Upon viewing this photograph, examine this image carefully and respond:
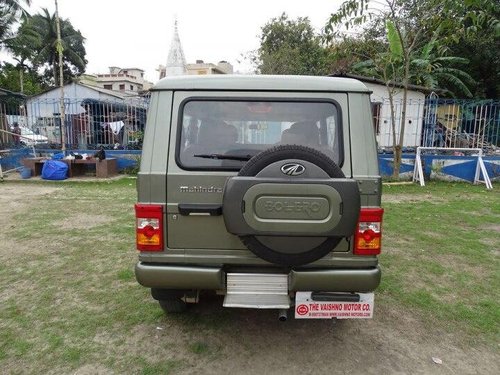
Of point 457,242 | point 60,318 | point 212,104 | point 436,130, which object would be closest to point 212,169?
point 212,104

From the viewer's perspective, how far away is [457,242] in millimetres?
5727

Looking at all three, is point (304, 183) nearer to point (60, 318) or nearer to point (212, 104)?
point (212, 104)

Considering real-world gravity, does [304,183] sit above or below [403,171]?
above

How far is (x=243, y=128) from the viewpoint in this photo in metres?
2.94

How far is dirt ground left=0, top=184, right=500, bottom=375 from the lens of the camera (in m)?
2.81

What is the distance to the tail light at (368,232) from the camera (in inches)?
107

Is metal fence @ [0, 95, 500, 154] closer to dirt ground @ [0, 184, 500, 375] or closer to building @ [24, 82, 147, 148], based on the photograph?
building @ [24, 82, 147, 148]

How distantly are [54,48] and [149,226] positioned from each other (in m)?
45.7

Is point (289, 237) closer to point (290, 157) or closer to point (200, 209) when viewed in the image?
point (290, 157)

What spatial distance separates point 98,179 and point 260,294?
9.74 metres

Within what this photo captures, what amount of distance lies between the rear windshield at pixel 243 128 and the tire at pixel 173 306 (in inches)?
52.2

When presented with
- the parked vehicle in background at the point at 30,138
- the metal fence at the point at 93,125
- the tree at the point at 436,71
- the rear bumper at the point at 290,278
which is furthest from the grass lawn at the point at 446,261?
the parked vehicle in background at the point at 30,138

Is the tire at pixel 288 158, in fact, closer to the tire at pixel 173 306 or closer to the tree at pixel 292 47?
the tire at pixel 173 306

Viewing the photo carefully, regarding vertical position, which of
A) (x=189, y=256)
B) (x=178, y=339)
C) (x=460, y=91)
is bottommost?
(x=178, y=339)
